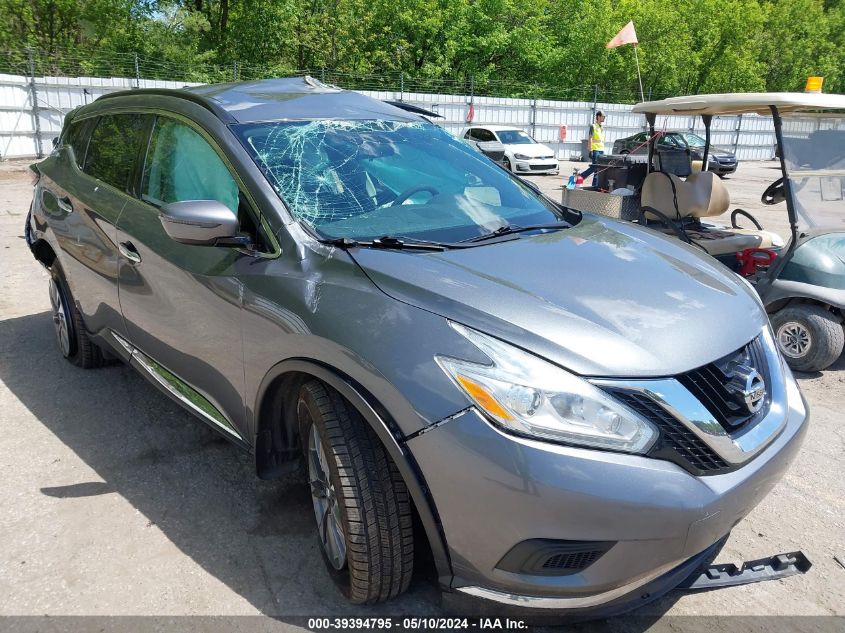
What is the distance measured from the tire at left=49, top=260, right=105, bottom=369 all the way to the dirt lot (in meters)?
0.17

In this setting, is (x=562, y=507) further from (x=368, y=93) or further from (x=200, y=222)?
(x=368, y=93)

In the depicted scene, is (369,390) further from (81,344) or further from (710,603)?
(81,344)

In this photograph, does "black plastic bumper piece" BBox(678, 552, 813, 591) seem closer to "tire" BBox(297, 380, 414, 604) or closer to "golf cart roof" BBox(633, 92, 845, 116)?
"tire" BBox(297, 380, 414, 604)

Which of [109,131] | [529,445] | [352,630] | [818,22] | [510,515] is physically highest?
[818,22]

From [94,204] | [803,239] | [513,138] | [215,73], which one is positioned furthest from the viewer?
[215,73]

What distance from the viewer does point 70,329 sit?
4.35m

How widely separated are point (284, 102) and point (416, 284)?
1504 millimetres

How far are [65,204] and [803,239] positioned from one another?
4811 millimetres

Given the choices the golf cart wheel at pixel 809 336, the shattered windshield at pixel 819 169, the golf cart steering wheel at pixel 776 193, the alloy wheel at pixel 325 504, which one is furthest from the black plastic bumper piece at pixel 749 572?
the golf cart steering wheel at pixel 776 193

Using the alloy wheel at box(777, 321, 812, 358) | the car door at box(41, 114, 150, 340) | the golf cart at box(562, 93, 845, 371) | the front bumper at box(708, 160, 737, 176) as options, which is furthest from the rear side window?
the car door at box(41, 114, 150, 340)

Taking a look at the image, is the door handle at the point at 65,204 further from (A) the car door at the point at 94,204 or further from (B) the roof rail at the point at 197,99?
(B) the roof rail at the point at 197,99

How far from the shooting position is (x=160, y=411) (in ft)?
12.8

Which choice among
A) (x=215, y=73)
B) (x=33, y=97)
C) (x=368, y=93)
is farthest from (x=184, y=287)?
Answer: (x=215, y=73)

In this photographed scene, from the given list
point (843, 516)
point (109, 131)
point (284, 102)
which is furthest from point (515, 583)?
point (109, 131)
